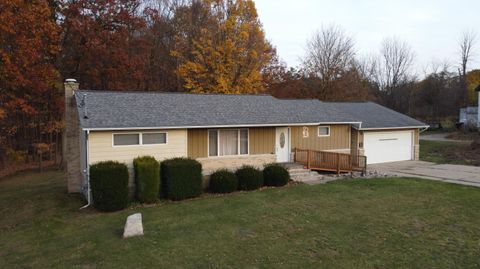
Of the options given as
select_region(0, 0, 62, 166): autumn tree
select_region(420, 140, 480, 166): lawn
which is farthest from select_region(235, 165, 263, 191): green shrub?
select_region(420, 140, 480, 166): lawn

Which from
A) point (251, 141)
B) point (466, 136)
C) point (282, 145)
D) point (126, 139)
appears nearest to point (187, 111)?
point (126, 139)

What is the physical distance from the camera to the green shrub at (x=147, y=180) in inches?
510

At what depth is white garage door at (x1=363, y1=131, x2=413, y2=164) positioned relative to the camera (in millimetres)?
22438

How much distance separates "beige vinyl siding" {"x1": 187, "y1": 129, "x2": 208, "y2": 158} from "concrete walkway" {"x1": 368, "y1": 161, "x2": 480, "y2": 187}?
994cm

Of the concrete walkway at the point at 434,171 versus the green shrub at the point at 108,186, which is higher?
the green shrub at the point at 108,186

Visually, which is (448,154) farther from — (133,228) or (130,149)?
(133,228)

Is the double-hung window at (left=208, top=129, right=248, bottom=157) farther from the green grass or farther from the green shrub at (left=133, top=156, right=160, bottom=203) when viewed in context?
the green shrub at (left=133, top=156, right=160, bottom=203)

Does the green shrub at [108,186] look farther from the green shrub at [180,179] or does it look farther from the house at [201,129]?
the green shrub at [180,179]

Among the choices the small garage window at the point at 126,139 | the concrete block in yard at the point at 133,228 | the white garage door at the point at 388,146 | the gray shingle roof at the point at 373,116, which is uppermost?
the gray shingle roof at the point at 373,116

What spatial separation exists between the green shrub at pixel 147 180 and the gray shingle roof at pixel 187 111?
5.10ft

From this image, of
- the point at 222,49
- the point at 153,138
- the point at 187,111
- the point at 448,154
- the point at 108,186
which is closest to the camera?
the point at 108,186

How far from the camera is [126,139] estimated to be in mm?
13664

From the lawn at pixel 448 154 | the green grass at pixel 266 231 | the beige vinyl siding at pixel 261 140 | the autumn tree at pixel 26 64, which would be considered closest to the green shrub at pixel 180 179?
the green grass at pixel 266 231

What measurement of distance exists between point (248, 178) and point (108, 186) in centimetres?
563
